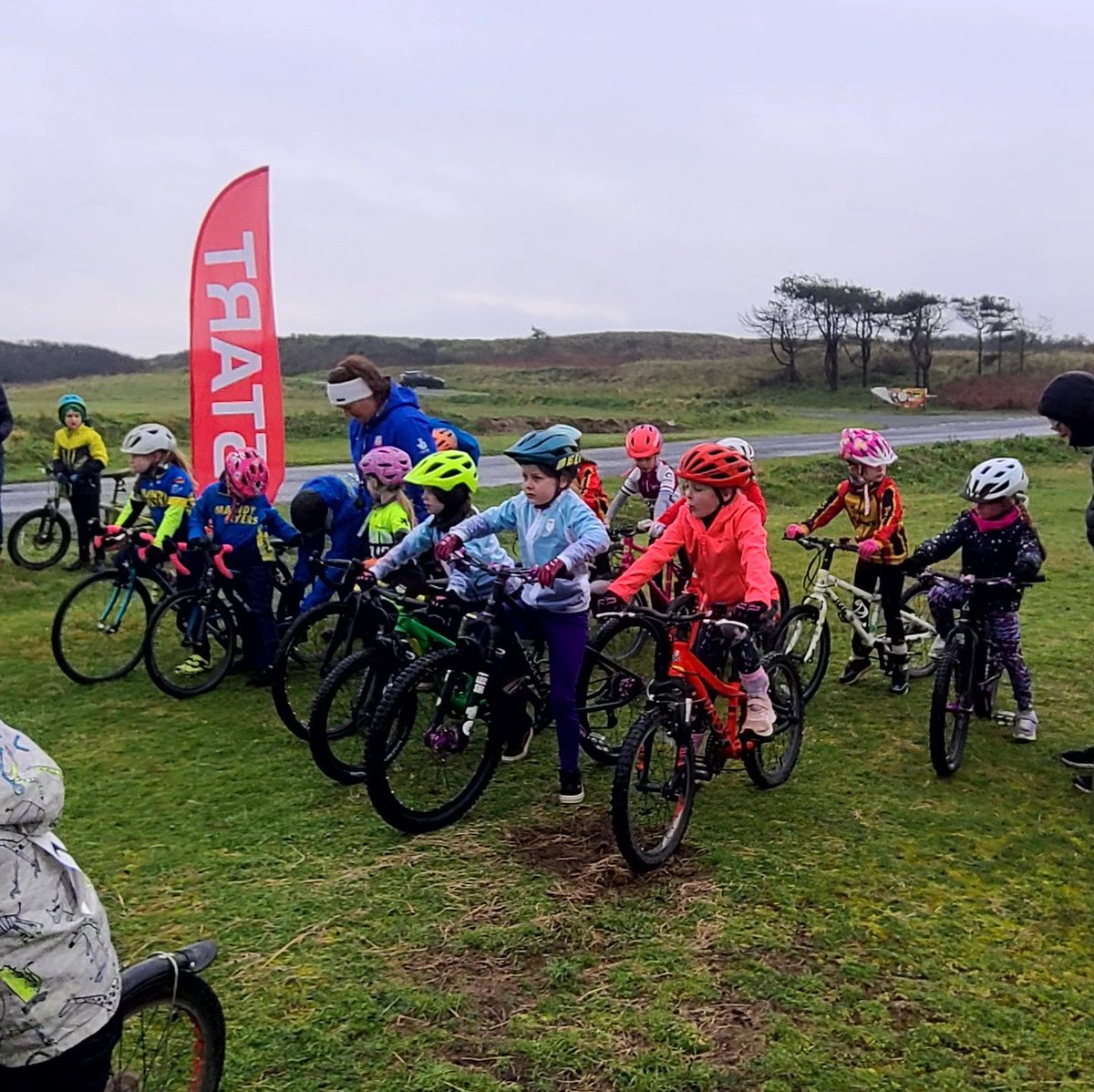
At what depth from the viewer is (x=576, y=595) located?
5023 millimetres

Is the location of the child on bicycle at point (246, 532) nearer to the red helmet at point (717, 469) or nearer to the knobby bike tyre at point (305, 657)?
the knobby bike tyre at point (305, 657)

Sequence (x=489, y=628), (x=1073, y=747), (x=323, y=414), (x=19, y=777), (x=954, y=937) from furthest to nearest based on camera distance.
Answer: (x=323, y=414) < (x=1073, y=747) < (x=489, y=628) < (x=954, y=937) < (x=19, y=777)

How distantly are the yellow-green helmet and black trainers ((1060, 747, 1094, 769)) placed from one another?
11.8ft

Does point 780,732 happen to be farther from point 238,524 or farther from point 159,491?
point 159,491

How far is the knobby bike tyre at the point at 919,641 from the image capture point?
7521 millimetres

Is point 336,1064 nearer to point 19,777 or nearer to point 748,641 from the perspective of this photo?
point 19,777

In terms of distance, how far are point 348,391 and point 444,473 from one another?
123 centimetres

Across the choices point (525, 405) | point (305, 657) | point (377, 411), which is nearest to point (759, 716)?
point (305, 657)

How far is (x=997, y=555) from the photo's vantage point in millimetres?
6105

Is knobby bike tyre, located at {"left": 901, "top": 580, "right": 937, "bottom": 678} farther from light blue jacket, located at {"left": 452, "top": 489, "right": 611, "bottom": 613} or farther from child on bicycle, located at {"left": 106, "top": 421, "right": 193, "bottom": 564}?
child on bicycle, located at {"left": 106, "top": 421, "right": 193, "bottom": 564}

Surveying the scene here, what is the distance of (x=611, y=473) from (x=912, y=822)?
52.9ft

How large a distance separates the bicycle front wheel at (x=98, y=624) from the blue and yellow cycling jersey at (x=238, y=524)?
734 mm

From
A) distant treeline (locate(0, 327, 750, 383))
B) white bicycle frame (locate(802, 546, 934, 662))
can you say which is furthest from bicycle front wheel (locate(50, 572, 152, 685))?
distant treeline (locate(0, 327, 750, 383))

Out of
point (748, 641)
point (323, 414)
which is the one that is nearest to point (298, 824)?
point (748, 641)
